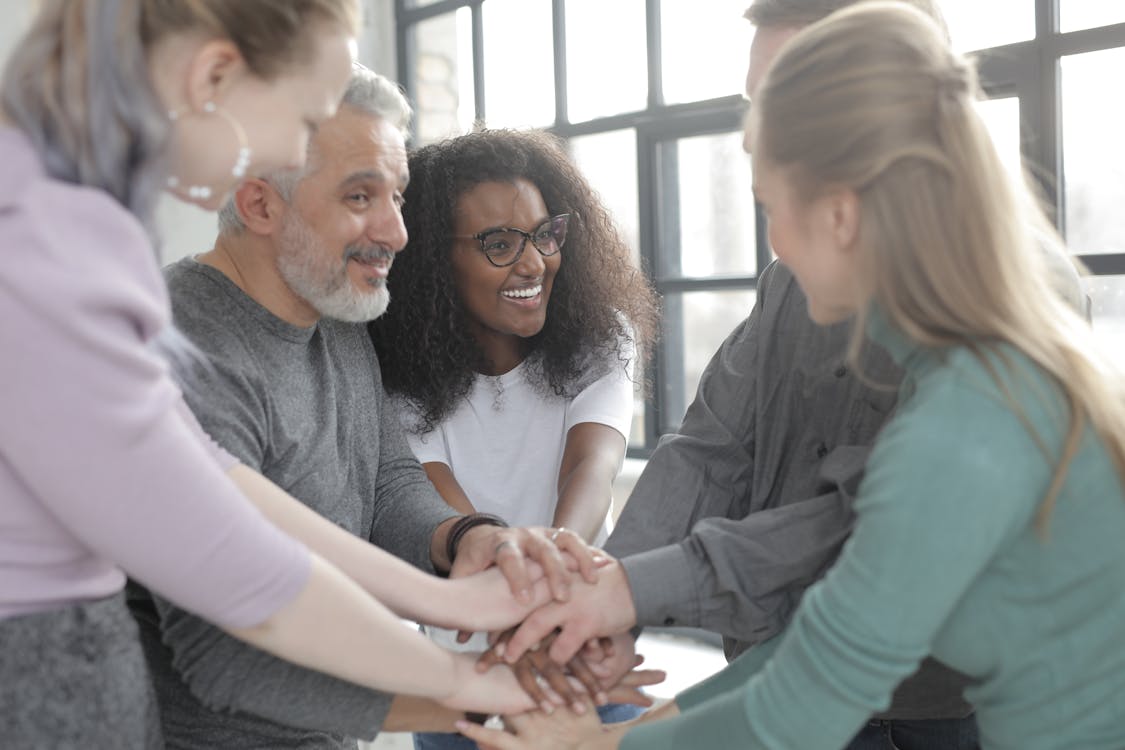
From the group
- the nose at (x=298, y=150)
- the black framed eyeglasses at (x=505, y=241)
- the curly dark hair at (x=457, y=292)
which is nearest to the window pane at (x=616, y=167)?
the curly dark hair at (x=457, y=292)

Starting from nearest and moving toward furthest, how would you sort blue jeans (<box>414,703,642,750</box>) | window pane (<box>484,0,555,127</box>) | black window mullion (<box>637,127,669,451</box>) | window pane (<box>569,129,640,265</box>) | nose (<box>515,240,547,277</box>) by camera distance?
blue jeans (<box>414,703,642,750</box>) < nose (<box>515,240,547,277</box>) < black window mullion (<box>637,127,669,451</box>) < window pane (<box>569,129,640,265</box>) < window pane (<box>484,0,555,127</box>)

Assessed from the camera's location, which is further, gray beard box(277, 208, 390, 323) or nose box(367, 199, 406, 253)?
nose box(367, 199, 406, 253)

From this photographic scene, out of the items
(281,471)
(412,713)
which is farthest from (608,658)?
(281,471)

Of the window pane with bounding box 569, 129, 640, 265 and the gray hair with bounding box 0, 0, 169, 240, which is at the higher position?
the window pane with bounding box 569, 129, 640, 265

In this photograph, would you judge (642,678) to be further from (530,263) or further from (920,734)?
(530,263)

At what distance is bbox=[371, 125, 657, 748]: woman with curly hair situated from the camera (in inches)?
81.1

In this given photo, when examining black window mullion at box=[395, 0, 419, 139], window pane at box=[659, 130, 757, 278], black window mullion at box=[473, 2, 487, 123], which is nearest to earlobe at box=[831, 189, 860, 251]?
window pane at box=[659, 130, 757, 278]

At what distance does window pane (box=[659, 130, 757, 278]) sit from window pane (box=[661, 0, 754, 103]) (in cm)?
16

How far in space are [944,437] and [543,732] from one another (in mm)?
805

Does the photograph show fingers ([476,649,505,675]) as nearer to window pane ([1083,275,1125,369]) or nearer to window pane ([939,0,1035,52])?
window pane ([1083,275,1125,369])

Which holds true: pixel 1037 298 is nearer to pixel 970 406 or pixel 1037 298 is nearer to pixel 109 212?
pixel 970 406

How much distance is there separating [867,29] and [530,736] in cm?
103

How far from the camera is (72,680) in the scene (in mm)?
1040

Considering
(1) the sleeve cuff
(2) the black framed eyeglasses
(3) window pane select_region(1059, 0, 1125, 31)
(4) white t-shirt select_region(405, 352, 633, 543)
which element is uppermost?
(3) window pane select_region(1059, 0, 1125, 31)
